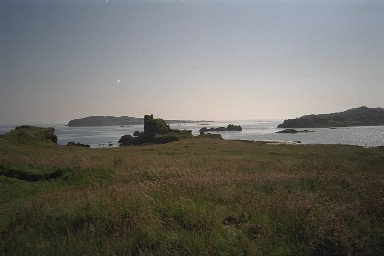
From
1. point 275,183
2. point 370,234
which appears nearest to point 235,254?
point 370,234

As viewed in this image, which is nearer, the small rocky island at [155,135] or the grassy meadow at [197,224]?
the grassy meadow at [197,224]

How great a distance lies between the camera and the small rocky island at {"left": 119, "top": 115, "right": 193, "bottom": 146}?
8769 centimetres

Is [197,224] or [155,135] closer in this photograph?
[197,224]

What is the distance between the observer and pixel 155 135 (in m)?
94.4

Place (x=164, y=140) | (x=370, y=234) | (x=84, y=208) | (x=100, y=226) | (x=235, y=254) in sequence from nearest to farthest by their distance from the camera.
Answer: (x=235, y=254) → (x=370, y=234) → (x=100, y=226) → (x=84, y=208) → (x=164, y=140)

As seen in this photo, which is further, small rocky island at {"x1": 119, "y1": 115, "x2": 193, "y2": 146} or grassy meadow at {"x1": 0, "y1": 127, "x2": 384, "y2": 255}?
small rocky island at {"x1": 119, "y1": 115, "x2": 193, "y2": 146}

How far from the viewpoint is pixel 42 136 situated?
5291cm

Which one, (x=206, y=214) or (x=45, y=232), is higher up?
(x=206, y=214)

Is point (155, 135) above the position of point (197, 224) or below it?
below

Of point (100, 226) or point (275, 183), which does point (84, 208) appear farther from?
point (275, 183)

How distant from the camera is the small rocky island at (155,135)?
3452 inches

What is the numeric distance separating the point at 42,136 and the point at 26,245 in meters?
54.1

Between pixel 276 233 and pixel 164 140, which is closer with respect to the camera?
pixel 276 233

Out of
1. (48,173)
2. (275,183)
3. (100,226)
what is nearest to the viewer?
(100,226)
